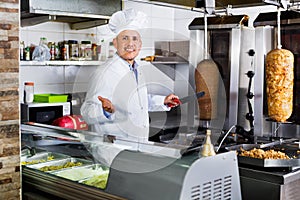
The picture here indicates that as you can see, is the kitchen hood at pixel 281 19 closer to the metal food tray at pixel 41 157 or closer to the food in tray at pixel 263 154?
the food in tray at pixel 263 154

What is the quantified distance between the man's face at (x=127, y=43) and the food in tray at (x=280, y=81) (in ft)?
2.28

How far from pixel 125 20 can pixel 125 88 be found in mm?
381

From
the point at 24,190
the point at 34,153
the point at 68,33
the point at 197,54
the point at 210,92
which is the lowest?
the point at 24,190

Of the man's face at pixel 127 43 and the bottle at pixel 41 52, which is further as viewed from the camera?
the bottle at pixel 41 52

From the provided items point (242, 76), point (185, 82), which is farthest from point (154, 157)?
point (185, 82)

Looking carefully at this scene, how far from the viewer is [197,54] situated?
110 inches

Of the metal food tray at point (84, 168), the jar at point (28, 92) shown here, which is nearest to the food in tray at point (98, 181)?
the metal food tray at point (84, 168)

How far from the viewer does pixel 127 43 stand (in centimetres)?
226

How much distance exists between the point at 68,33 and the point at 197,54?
1.33 meters

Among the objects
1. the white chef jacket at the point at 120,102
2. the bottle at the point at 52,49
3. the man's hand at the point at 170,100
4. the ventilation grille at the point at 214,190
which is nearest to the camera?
the ventilation grille at the point at 214,190

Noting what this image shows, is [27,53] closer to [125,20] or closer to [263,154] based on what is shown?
[125,20]

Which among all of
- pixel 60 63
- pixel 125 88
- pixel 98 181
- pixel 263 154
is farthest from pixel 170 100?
A: pixel 60 63

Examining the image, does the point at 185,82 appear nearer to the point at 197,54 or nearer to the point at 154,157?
the point at 197,54

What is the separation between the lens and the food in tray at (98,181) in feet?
4.52
